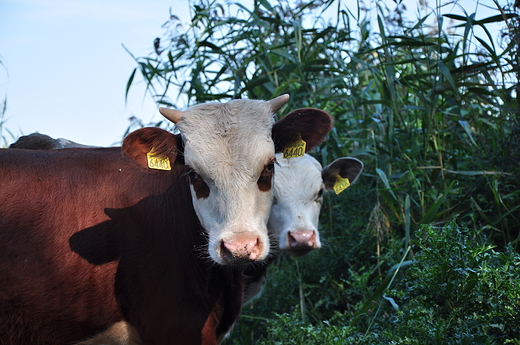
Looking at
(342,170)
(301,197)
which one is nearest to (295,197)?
(301,197)

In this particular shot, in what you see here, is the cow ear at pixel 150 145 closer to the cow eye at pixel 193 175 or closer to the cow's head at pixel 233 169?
the cow's head at pixel 233 169

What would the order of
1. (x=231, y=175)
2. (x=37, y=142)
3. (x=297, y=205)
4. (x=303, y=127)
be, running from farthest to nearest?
(x=297, y=205) < (x=37, y=142) < (x=303, y=127) < (x=231, y=175)

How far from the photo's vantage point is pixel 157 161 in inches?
125

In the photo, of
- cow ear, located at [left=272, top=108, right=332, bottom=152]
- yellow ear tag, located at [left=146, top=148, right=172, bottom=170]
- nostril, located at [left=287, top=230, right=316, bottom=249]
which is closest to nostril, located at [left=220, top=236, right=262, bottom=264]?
yellow ear tag, located at [left=146, top=148, right=172, bottom=170]

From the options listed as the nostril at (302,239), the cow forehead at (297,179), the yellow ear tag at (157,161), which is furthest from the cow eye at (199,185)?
the cow forehead at (297,179)

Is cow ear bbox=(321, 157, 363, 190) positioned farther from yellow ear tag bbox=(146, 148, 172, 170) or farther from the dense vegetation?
yellow ear tag bbox=(146, 148, 172, 170)

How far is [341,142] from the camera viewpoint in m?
5.70

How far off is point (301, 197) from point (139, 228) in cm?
167

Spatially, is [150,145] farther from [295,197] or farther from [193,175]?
[295,197]

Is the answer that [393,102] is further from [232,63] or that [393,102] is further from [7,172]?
[7,172]

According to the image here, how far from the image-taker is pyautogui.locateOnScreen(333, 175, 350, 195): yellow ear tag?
15.4ft

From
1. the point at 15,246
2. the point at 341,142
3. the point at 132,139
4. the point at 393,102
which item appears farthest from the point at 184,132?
the point at 341,142

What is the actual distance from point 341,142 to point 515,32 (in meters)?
2.03

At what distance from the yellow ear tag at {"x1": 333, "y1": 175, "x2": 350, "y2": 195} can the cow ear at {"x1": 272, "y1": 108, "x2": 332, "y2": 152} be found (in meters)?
1.38
